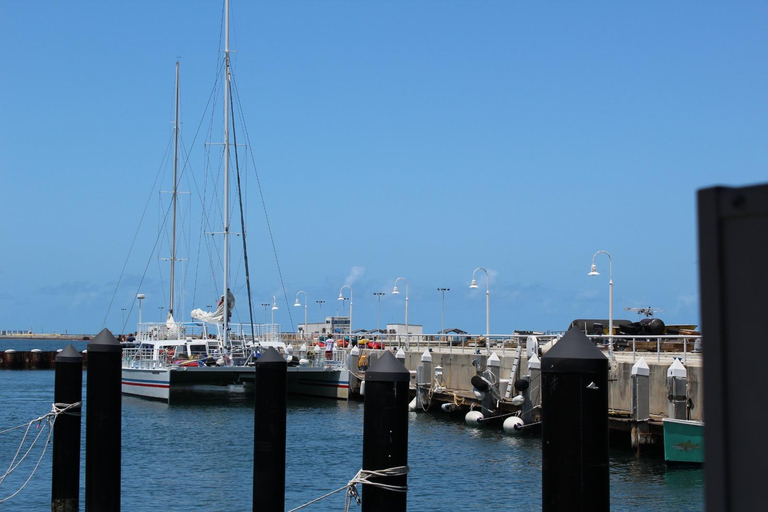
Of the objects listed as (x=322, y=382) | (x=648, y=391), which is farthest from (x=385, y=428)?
(x=322, y=382)

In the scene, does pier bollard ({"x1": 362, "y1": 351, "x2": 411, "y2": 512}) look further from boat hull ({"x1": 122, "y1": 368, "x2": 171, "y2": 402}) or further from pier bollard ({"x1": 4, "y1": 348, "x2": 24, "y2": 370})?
pier bollard ({"x1": 4, "y1": 348, "x2": 24, "y2": 370})

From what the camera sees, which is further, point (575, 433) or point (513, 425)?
point (513, 425)

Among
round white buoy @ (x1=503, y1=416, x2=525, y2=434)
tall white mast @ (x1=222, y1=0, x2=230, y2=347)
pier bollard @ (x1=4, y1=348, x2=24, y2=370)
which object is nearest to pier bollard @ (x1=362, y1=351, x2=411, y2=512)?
round white buoy @ (x1=503, y1=416, x2=525, y2=434)

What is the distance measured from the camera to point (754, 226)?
2.80m

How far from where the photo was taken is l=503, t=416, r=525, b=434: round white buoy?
32.0m

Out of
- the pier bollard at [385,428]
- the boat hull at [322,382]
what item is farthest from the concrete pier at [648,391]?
the pier bollard at [385,428]

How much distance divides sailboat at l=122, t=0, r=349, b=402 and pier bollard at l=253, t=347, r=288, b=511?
32.2 m

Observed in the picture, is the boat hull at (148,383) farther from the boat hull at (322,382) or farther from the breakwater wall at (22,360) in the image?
the breakwater wall at (22,360)

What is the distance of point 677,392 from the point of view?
24.6 metres

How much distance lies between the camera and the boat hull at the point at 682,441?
78.0 feet

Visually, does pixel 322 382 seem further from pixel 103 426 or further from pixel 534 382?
pixel 103 426

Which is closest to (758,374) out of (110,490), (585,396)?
(585,396)

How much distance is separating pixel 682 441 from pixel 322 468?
9.80 m

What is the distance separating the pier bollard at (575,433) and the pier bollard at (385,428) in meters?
2.28
